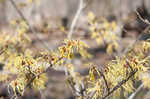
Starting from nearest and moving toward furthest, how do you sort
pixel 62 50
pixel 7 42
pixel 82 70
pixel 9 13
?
pixel 62 50
pixel 7 42
pixel 82 70
pixel 9 13

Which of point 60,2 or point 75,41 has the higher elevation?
point 60,2

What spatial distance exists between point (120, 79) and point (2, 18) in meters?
5.09

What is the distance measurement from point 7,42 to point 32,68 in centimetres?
61

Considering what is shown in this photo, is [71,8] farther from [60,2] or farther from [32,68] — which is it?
[32,68]

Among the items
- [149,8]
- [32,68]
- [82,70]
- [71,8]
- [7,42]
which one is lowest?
[82,70]

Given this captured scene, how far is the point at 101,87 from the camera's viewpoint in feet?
2.91

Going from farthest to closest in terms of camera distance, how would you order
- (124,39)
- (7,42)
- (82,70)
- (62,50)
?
1. (124,39)
2. (82,70)
3. (7,42)
4. (62,50)

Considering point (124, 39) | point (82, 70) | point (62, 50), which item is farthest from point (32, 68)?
point (124, 39)

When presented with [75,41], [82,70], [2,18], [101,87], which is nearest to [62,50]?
[75,41]

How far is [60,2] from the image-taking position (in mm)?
5375

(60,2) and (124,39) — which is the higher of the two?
(60,2)

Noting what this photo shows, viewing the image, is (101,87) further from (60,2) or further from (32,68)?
(60,2)

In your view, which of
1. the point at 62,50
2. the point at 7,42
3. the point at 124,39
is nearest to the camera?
the point at 62,50

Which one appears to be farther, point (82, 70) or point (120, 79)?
point (82, 70)
